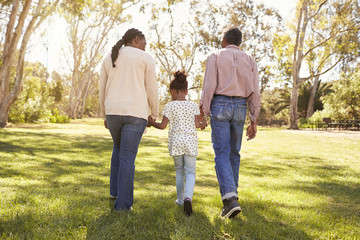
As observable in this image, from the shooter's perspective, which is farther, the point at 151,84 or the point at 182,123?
the point at 182,123

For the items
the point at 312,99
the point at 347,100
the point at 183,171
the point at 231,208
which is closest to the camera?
the point at 231,208

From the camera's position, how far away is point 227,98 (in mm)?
3500

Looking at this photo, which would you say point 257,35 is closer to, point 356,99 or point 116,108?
point 356,99

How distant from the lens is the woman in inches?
126

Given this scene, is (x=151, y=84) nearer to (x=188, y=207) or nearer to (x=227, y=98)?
(x=227, y=98)

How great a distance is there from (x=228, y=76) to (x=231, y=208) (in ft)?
4.97


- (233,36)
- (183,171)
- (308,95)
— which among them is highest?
(308,95)

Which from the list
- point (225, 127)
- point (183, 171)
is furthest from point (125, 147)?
point (225, 127)

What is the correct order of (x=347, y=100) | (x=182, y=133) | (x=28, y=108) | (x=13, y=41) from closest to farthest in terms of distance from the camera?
1. (x=182, y=133)
2. (x=13, y=41)
3. (x=28, y=108)
4. (x=347, y=100)

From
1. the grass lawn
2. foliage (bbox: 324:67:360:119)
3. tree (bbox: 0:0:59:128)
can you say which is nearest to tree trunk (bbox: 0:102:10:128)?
tree (bbox: 0:0:59:128)

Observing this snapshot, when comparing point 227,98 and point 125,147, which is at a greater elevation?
point 227,98

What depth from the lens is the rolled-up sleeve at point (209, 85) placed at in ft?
11.4

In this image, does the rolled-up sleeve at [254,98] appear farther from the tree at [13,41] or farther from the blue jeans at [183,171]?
the tree at [13,41]

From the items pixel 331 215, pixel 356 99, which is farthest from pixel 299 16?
pixel 331 215
